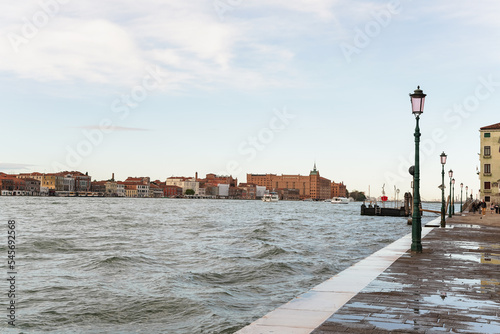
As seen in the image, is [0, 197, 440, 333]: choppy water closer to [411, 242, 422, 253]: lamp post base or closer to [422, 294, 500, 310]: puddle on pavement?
[411, 242, 422, 253]: lamp post base

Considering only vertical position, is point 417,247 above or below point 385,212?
above

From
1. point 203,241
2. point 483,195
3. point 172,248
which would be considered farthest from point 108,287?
point 483,195

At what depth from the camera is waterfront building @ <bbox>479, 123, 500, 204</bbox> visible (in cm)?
8188

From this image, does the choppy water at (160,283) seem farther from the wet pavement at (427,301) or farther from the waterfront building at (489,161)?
the waterfront building at (489,161)

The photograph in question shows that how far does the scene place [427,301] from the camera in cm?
787

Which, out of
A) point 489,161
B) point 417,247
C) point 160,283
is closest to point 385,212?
point 489,161

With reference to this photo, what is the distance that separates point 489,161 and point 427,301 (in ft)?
272

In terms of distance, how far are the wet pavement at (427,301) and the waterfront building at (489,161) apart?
75974 millimetres

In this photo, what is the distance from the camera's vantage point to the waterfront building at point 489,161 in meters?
81.9

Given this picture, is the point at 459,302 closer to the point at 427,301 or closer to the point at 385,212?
the point at 427,301

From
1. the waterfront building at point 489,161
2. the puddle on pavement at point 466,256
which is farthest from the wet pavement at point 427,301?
the waterfront building at point 489,161

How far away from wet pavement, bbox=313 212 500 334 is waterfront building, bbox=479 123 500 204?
76.0 meters

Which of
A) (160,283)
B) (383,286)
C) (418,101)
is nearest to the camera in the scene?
(383,286)

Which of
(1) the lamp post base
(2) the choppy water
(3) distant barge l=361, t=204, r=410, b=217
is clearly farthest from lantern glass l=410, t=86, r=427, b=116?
(3) distant barge l=361, t=204, r=410, b=217
